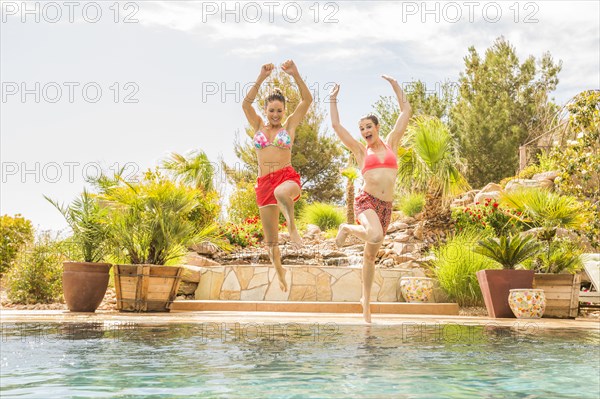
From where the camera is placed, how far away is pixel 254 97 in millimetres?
7203

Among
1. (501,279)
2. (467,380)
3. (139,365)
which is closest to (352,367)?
(467,380)

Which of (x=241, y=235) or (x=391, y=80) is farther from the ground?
(x=391, y=80)

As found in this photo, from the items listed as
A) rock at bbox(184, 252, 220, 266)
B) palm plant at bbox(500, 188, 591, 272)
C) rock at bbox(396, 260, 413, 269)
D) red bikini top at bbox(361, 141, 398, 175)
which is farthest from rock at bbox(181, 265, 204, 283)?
palm plant at bbox(500, 188, 591, 272)

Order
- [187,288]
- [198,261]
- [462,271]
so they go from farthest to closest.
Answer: [198,261]
[187,288]
[462,271]

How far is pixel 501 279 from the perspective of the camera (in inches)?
389

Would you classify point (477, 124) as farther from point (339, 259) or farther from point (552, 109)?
point (339, 259)

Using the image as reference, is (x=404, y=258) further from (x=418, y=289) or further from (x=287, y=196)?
(x=287, y=196)

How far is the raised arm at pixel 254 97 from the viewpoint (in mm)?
6949

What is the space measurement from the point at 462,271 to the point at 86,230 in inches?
242

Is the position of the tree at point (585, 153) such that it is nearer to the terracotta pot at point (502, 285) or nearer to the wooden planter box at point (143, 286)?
the terracotta pot at point (502, 285)

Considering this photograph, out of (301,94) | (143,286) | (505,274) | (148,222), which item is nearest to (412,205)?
(505,274)

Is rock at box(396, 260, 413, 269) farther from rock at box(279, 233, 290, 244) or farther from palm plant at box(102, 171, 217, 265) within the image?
palm plant at box(102, 171, 217, 265)

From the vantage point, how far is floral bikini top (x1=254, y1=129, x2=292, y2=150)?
7172 millimetres

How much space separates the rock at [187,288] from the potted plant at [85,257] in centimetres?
252
